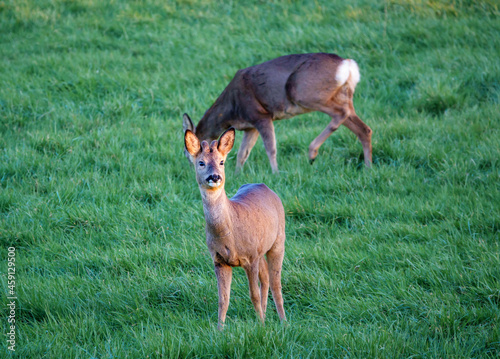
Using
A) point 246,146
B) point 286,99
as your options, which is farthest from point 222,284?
point 286,99

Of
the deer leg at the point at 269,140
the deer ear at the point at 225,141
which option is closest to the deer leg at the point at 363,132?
the deer leg at the point at 269,140

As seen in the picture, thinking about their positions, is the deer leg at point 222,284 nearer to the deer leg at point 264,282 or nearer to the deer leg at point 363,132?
the deer leg at point 264,282

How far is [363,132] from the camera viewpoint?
23.1 feet

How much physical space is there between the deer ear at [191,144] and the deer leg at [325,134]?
11.4 feet

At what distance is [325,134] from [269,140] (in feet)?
2.38

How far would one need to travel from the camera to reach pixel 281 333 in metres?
3.45

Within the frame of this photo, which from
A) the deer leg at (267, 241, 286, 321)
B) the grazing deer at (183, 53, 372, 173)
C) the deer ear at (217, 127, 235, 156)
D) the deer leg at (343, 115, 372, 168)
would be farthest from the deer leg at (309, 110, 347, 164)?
the deer ear at (217, 127, 235, 156)

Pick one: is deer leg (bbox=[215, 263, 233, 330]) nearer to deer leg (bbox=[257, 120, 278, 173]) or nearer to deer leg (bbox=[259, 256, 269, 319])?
deer leg (bbox=[259, 256, 269, 319])

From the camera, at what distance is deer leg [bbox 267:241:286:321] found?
3.86 metres

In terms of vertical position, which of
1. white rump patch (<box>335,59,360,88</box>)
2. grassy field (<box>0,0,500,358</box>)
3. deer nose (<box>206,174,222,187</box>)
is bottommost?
grassy field (<box>0,0,500,358</box>)

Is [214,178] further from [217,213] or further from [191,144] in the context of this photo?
[191,144]

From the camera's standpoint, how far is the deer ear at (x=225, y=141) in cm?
350

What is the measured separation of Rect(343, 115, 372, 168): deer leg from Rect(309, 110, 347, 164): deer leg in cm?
12

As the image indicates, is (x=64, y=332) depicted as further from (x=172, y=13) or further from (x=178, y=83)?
(x=172, y=13)
